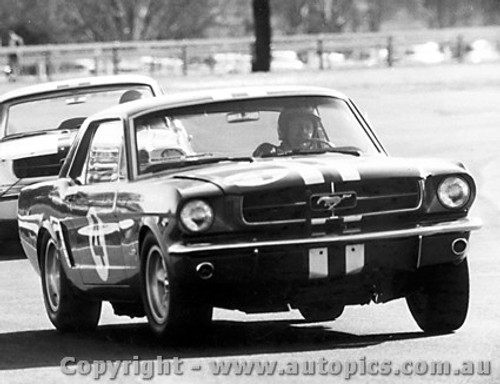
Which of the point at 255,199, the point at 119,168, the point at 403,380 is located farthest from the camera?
the point at 119,168

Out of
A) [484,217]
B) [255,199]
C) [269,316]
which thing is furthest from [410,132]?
[255,199]

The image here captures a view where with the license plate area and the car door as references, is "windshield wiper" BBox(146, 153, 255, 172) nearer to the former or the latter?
the car door

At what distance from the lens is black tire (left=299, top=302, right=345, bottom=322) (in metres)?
9.84

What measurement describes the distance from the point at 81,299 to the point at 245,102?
1502 mm

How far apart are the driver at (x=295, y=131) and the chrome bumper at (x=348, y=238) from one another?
1083 millimetres

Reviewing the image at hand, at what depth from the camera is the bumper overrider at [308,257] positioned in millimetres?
9070

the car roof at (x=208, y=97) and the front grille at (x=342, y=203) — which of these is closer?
the front grille at (x=342, y=203)

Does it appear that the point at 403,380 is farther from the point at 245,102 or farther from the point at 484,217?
the point at 484,217

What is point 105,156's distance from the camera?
10.7 m

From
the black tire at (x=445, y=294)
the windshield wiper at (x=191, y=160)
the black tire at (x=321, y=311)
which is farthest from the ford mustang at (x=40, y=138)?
the black tire at (x=445, y=294)

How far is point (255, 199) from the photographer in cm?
920

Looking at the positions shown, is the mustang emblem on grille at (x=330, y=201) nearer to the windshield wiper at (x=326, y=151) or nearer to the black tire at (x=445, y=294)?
the black tire at (x=445, y=294)

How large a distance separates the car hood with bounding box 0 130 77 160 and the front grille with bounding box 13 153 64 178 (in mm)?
44

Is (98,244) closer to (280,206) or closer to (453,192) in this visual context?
(280,206)
